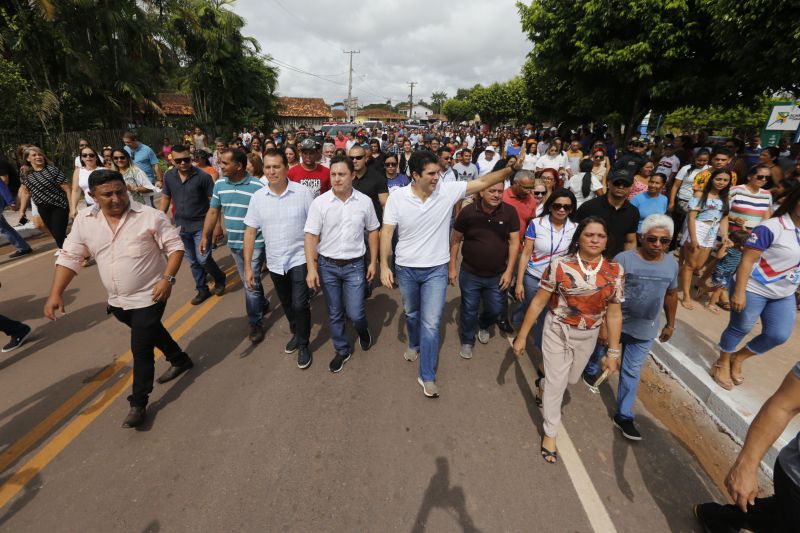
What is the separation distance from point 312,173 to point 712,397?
4739mm

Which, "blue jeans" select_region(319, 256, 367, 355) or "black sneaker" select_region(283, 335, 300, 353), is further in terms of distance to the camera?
"black sneaker" select_region(283, 335, 300, 353)

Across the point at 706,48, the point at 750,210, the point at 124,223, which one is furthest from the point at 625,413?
the point at 706,48

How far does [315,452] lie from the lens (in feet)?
8.71

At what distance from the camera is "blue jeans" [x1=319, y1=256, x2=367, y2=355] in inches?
136

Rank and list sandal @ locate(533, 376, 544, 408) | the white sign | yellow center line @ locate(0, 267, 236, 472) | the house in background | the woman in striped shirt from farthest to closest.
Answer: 1. the house in background
2. the white sign
3. the woman in striped shirt
4. sandal @ locate(533, 376, 544, 408)
5. yellow center line @ locate(0, 267, 236, 472)

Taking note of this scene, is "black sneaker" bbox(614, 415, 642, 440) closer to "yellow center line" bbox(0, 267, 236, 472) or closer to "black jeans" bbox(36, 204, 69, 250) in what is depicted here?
"yellow center line" bbox(0, 267, 236, 472)

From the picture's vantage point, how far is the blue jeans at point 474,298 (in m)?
3.65

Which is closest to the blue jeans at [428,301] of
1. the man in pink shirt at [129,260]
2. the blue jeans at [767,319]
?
the man in pink shirt at [129,260]

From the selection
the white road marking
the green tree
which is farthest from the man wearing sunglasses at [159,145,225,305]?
the green tree

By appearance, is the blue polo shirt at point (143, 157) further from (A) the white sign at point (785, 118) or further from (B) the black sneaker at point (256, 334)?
(A) the white sign at point (785, 118)

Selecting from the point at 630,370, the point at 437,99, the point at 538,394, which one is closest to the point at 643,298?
the point at 630,370

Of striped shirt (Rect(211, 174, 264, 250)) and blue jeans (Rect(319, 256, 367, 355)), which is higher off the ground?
striped shirt (Rect(211, 174, 264, 250))

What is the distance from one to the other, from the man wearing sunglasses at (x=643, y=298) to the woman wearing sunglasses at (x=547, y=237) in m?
0.71

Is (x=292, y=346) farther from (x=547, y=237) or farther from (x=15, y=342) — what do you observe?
(x=15, y=342)
